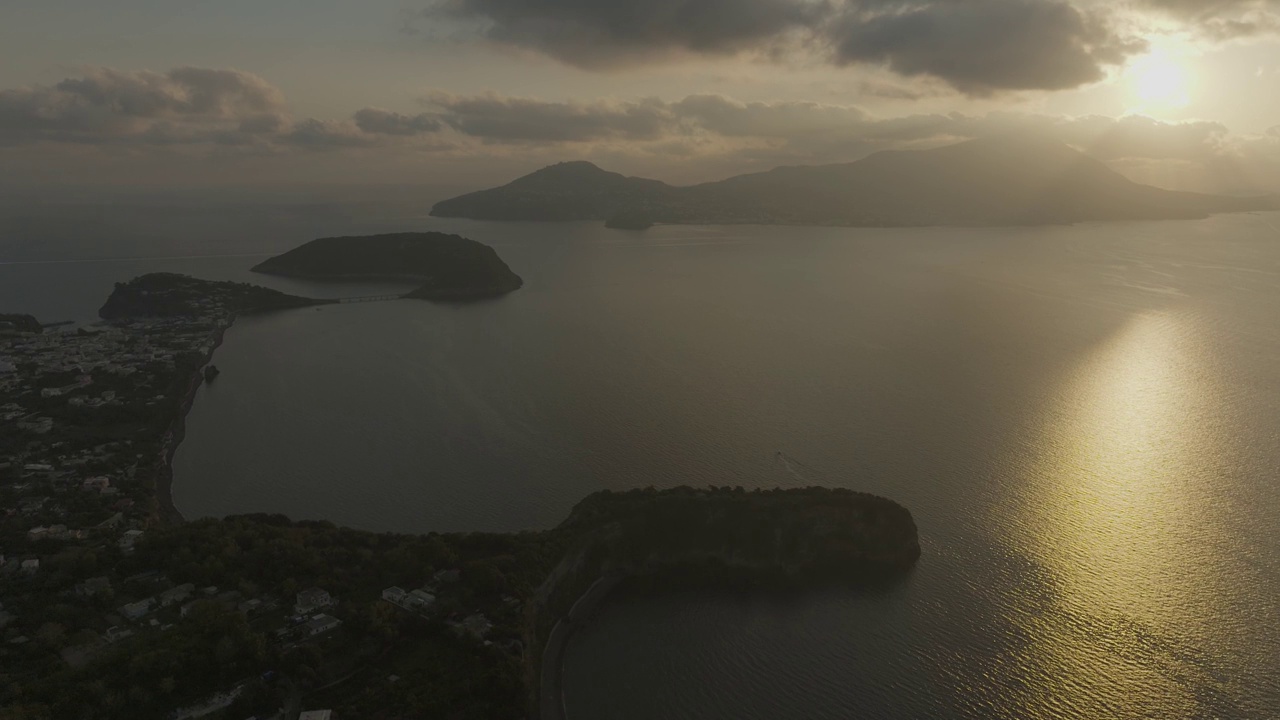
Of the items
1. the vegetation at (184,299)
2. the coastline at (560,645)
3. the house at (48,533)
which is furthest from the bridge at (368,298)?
the coastline at (560,645)

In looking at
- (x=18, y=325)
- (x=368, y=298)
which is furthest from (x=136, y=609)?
(x=368, y=298)

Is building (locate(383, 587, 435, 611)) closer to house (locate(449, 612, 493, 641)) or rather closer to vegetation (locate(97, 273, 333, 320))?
house (locate(449, 612, 493, 641))

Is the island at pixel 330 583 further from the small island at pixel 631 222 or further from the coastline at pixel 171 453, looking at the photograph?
the small island at pixel 631 222

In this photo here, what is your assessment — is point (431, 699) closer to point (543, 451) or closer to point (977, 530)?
point (543, 451)

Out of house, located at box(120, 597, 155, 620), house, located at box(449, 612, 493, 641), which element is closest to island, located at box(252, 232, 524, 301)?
house, located at box(120, 597, 155, 620)

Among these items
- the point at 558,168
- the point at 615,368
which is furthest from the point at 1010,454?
the point at 558,168

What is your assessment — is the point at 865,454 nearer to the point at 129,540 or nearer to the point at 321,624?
the point at 321,624
